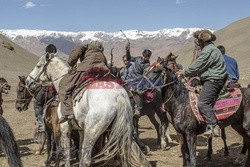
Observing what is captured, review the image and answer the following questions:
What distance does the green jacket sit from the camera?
6516mm

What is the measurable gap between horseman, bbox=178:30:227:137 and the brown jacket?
1745 millimetres

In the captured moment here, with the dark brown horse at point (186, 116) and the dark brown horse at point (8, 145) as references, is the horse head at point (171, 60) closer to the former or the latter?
the dark brown horse at point (186, 116)

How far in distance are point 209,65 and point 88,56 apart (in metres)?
2.36

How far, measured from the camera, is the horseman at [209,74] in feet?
21.4

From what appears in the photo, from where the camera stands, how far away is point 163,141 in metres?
10.4

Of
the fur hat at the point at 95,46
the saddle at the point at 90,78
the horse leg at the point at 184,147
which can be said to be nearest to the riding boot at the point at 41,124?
the saddle at the point at 90,78

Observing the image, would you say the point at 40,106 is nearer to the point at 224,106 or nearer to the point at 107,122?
the point at 107,122

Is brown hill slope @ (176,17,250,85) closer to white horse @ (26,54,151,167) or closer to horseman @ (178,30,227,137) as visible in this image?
horseman @ (178,30,227,137)

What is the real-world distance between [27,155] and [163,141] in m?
4.05

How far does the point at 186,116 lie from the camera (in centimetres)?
686

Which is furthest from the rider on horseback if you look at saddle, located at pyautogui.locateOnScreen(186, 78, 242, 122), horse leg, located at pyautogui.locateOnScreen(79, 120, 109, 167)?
horse leg, located at pyautogui.locateOnScreen(79, 120, 109, 167)

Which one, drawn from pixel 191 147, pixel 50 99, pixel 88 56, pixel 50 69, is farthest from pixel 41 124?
pixel 191 147

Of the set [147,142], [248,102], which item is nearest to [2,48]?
[147,142]

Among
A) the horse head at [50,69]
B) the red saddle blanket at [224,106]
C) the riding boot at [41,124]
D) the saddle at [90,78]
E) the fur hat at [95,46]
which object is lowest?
the riding boot at [41,124]
